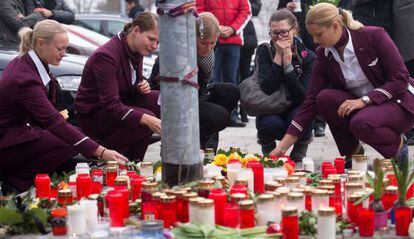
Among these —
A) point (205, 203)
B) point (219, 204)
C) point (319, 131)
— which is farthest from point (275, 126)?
point (205, 203)

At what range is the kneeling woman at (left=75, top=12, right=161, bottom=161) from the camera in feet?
19.7

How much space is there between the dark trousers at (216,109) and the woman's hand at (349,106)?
131 cm

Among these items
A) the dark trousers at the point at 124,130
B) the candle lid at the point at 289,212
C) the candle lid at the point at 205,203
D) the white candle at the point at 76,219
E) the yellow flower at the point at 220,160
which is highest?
the dark trousers at the point at 124,130

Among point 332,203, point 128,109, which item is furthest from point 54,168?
point 332,203

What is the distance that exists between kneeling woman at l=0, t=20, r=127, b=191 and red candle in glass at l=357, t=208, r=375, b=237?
2066 millimetres

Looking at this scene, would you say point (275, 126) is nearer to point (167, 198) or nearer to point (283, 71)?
point (283, 71)

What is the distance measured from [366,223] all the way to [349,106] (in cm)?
216

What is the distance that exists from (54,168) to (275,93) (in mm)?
2009

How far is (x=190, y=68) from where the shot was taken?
4.53 metres

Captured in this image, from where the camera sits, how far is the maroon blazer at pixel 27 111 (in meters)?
5.50

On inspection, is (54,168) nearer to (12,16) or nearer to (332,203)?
(332,203)

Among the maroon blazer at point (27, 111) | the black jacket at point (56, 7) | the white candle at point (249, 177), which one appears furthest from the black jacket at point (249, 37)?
the white candle at point (249, 177)

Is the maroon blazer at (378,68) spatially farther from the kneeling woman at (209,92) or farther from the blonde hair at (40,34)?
the blonde hair at (40,34)

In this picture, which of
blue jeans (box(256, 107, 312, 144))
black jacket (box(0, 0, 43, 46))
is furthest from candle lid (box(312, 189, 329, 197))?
black jacket (box(0, 0, 43, 46))
